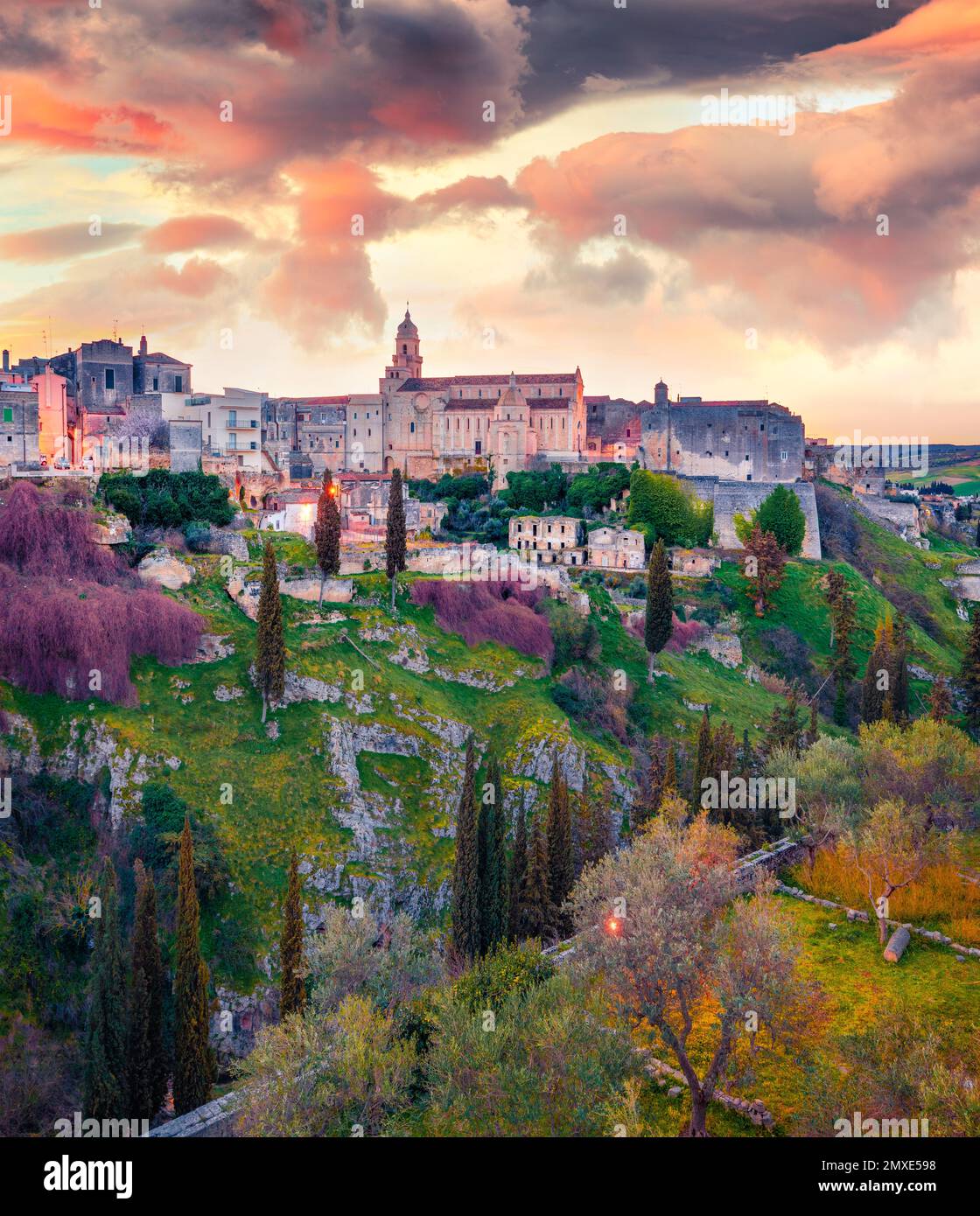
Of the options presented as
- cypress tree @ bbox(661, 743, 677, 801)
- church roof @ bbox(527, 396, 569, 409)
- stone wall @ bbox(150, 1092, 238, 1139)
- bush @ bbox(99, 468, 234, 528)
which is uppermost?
church roof @ bbox(527, 396, 569, 409)

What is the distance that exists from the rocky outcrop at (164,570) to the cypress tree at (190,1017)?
1742 cm

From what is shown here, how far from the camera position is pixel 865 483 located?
80812 mm

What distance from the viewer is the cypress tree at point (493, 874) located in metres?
27.2

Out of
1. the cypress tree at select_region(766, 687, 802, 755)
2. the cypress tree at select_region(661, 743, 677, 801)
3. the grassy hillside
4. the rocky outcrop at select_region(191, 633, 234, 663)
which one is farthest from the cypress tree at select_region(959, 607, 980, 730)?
the rocky outcrop at select_region(191, 633, 234, 663)

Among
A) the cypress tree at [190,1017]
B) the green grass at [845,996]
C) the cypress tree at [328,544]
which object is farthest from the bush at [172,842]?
the green grass at [845,996]

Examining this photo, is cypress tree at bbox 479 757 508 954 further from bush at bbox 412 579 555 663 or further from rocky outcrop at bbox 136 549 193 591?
rocky outcrop at bbox 136 549 193 591

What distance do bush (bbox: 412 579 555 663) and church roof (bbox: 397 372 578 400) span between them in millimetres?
35704

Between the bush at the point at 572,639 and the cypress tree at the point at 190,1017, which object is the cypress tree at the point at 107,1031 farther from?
the bush at the point at 572,639

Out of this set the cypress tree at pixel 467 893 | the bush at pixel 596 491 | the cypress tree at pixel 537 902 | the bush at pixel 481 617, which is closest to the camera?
the cypress tree at pixel 467 893

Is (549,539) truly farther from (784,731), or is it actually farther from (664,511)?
(784,731)

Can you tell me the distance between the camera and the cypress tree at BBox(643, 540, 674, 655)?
153 ft

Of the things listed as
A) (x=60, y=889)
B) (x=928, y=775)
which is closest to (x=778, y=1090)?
(x=928, y=775)

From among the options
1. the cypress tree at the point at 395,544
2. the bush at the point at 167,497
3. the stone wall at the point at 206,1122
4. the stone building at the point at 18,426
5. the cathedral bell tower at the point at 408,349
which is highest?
the cathedral bell tower at the point at 408,349

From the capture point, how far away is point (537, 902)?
30.2 m
